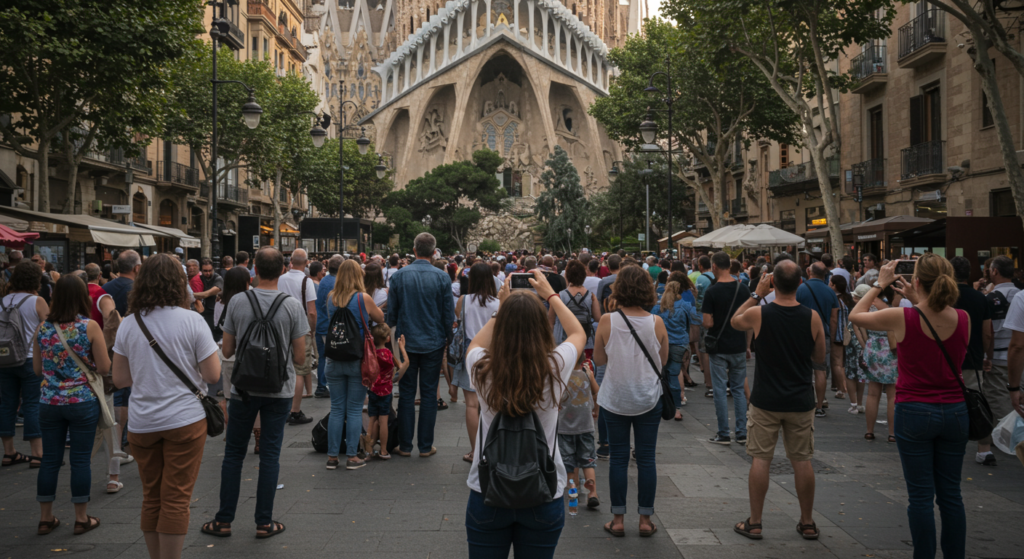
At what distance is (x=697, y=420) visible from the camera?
8602 millimetres

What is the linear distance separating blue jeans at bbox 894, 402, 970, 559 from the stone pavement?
528 millimetres

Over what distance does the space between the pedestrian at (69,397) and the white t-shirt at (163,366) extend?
1063 mm

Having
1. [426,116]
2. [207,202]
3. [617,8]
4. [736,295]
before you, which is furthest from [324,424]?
[617,8]

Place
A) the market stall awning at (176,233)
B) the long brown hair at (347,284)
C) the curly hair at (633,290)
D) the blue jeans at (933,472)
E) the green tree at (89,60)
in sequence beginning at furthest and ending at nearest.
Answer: the market stall awning at (176,233) → the green tree at (89,60) → the long brown hair at (347,284) → the curly hair at (633,290) → the blue jeans at (933,472)

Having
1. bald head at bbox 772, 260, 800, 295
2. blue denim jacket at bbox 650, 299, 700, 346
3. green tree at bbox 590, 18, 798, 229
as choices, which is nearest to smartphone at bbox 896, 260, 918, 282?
bald head at bbox 772, 260, 800, 295

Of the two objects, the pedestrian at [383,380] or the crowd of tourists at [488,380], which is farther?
the pedestrian at [383,380]

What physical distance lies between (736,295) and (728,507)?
2640mm

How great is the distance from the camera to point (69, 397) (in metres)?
4.68

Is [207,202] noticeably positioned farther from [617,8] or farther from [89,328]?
[617,8]

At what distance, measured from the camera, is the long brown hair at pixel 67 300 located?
4.78 metres

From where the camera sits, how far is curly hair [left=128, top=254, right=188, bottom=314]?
12.5 ft

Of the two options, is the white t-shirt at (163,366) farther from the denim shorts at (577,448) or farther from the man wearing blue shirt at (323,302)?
the man wearing blue shirt at (323,302)

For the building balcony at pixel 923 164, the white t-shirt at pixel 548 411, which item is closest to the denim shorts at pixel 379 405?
the white t-shirt at pixel 548 411

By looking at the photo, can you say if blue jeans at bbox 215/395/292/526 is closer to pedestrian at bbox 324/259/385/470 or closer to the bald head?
pedestrian at bbox 324/259/385/470
